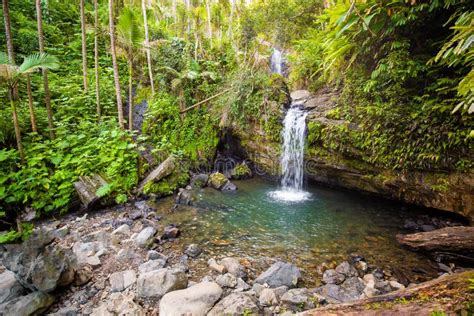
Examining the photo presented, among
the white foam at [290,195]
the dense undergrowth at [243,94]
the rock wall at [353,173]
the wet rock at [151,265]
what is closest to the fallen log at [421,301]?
the dense undergrowth at [243,94]

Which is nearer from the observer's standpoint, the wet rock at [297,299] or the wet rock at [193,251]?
the wet rock at [297,299]

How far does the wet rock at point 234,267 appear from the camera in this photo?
349 centimetres

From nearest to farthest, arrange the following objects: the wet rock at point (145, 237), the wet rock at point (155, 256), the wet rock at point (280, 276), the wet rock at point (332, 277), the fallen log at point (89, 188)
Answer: the wet rock at point (280, 276) → the wet rock at point (332, 277) → the wet rock at point (155, 256) → the wet rock at point (145, 237) → the fallen log at point (89, 188)

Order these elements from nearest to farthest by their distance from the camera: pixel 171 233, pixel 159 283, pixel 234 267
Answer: pixel 159 283 → pixel 234 267 → pixel 171 233

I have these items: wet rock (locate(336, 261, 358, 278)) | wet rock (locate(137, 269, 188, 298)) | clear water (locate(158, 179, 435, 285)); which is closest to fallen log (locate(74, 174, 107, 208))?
clear water (locate(158, 179, 435, 285))

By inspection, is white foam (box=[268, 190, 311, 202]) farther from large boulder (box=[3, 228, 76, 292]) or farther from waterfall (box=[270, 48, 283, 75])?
waterfall (box=[270, 48, 283, 75])

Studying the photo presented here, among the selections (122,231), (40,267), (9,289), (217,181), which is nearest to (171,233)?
(122,231)

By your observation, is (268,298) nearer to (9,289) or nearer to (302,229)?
(302,229)

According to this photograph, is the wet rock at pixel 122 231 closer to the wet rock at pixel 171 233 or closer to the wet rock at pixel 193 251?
the wet rock at pixel 171 233

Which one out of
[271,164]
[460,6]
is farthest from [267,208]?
[460,6]

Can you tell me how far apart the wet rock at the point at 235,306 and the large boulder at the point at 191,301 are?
0.41ft

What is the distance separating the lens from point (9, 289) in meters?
3.12

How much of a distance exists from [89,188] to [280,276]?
5381 millimetres

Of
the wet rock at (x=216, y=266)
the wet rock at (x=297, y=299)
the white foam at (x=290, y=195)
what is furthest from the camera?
the white foam at (x=290, y=195)
